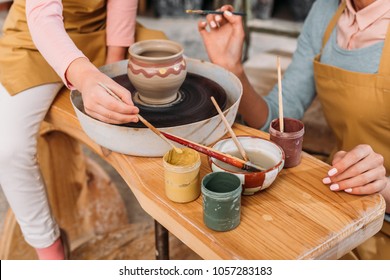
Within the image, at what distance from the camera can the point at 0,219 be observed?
2311 mm

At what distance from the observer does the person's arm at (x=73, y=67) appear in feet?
3.23

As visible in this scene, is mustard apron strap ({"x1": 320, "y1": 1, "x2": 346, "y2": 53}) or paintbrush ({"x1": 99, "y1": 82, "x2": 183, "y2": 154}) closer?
paintbrush ({"x1": 99, "y1": 82, "x2": 183, "y2": 154})

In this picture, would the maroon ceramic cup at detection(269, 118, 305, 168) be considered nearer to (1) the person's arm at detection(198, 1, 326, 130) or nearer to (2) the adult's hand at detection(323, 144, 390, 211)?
(2) the adult's hand at detection(323, 144, 390, 211)

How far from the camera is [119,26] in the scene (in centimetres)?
151

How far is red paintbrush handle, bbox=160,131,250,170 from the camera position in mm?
926

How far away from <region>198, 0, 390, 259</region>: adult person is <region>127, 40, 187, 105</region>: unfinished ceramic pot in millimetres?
207

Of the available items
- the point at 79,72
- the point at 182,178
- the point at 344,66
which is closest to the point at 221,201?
the point at 182,178

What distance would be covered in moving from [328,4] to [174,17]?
358 centimetres

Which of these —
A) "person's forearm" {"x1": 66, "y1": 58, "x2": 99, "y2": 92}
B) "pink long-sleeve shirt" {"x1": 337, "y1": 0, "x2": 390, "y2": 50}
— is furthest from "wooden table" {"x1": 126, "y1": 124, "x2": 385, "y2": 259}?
"pink long-sleeve shirt" {"x1": 337, "y1": 0, "x2": 390, "y2": 50}

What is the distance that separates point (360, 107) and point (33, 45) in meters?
0.95

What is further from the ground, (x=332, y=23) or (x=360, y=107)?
(x=332, y=23)

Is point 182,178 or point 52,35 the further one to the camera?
point 52,35

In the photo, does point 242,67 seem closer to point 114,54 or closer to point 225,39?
point 225,39
